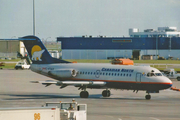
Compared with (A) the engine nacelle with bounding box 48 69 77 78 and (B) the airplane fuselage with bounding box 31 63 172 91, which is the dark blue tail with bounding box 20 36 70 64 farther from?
(A) the engine nacelle with bounding box 48 69 77 78

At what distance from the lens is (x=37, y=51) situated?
150ft

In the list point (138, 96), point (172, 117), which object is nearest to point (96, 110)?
point (172, 117)

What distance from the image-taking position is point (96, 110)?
30.8 metres

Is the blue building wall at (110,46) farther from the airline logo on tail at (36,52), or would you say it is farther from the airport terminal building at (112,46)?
the airline logo on tail at (36,52)

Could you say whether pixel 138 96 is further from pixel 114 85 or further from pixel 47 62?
pixel 47 62

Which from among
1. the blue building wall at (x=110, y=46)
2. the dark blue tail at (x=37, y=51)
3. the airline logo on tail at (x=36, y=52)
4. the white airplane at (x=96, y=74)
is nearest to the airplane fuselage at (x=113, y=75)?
the white airplane at (x=96, y=74)

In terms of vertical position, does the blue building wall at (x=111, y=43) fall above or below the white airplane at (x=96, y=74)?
above

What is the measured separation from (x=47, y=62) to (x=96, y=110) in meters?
15.8

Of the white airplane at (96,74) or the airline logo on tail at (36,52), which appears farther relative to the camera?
the airline logo on tail at (36,52)

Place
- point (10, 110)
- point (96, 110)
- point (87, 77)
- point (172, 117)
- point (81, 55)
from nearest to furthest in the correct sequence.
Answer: point (10, 110) → point (172, 117) → point (96, 110) → point (87, 77) → point (81, 55)

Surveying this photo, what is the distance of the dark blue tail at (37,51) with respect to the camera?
148 feet

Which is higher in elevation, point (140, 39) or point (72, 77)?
point (140, 39)

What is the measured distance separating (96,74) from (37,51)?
28.5 ft

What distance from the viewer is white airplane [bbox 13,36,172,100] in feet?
128
